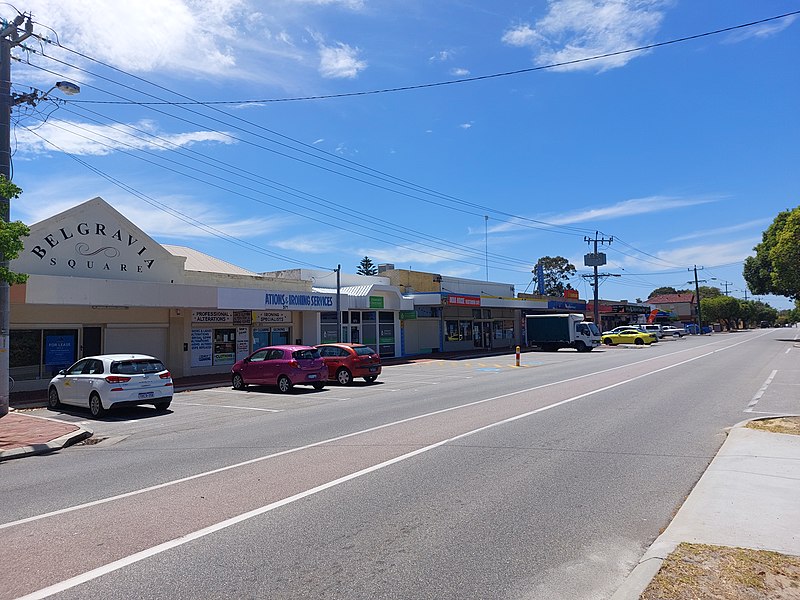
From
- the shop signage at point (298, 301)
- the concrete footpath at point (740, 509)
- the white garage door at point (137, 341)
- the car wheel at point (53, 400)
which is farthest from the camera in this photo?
the shop signage at point (298, 301)

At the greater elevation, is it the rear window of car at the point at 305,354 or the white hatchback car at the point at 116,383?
the rear window of car at the point at 305,354

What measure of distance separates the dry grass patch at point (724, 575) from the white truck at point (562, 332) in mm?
41317

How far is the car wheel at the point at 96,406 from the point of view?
15.1m

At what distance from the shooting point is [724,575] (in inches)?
179

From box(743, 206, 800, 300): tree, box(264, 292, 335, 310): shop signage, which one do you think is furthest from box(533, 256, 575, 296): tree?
box(264, 292, 335, 310): shop signage

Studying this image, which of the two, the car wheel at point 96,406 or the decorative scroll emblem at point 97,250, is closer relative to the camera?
the car wheel at point 96,406

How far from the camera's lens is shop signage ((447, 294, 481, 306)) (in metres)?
38.6

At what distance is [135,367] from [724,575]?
1437 centimetres

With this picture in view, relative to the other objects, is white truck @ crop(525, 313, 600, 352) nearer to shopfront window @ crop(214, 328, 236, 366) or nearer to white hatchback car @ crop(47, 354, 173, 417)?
shopfront window @ crop(214, 328, 236, 366)

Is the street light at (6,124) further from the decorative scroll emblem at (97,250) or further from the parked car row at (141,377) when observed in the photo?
the decorative scroll emblem at (97,250)

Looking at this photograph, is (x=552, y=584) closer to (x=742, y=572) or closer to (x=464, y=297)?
(x=742, y=572)

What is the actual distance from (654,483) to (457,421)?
541 cm

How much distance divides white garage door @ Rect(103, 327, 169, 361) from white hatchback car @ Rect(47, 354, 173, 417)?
690 cm

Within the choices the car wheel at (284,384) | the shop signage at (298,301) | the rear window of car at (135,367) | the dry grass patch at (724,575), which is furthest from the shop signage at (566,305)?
the dry grass patch at (724,575)
